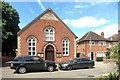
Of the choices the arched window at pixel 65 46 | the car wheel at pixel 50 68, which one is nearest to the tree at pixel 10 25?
the arched window at pixel 65 46

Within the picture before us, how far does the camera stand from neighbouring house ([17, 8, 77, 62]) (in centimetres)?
3706

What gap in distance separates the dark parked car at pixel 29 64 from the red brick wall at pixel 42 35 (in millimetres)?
12991

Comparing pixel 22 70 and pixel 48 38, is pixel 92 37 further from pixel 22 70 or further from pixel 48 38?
pixel 22 70

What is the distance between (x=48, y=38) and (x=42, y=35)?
49.0 inches

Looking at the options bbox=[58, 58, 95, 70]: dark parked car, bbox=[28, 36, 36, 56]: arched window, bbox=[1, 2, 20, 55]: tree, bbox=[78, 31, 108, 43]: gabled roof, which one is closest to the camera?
bbox=[58, 58, 95, 70]: dark parked car

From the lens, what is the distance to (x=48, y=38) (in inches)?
1519

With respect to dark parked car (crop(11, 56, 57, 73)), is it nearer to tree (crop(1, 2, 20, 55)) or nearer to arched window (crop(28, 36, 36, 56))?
arched window (crop(28, 36, 36, 56))

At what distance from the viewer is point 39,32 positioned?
124ft

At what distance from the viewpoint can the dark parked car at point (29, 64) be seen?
22.9 m

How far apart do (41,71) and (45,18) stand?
15.7 metres

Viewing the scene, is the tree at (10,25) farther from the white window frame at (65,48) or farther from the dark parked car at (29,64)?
the dark parked car at (29,64)

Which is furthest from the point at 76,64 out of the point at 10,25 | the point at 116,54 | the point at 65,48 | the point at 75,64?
the point at 10,25


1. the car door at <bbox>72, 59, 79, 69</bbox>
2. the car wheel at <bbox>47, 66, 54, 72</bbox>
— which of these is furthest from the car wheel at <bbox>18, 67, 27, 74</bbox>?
the car door at <bbox>72, 59, 79, 69</bbox>

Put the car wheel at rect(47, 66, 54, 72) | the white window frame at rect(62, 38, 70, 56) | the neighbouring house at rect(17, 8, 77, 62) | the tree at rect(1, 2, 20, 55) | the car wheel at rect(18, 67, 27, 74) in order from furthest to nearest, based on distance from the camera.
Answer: the tree at rect(1, 2, 20, 55) → the white window frame at rect(62, 38, 70, 56) → the neighbouring house at rect(17, 8, 77, 62) → the car wheel at rect(47, 66, 54, 72) → the car wheel at rect(18, 67, 27, 74)
